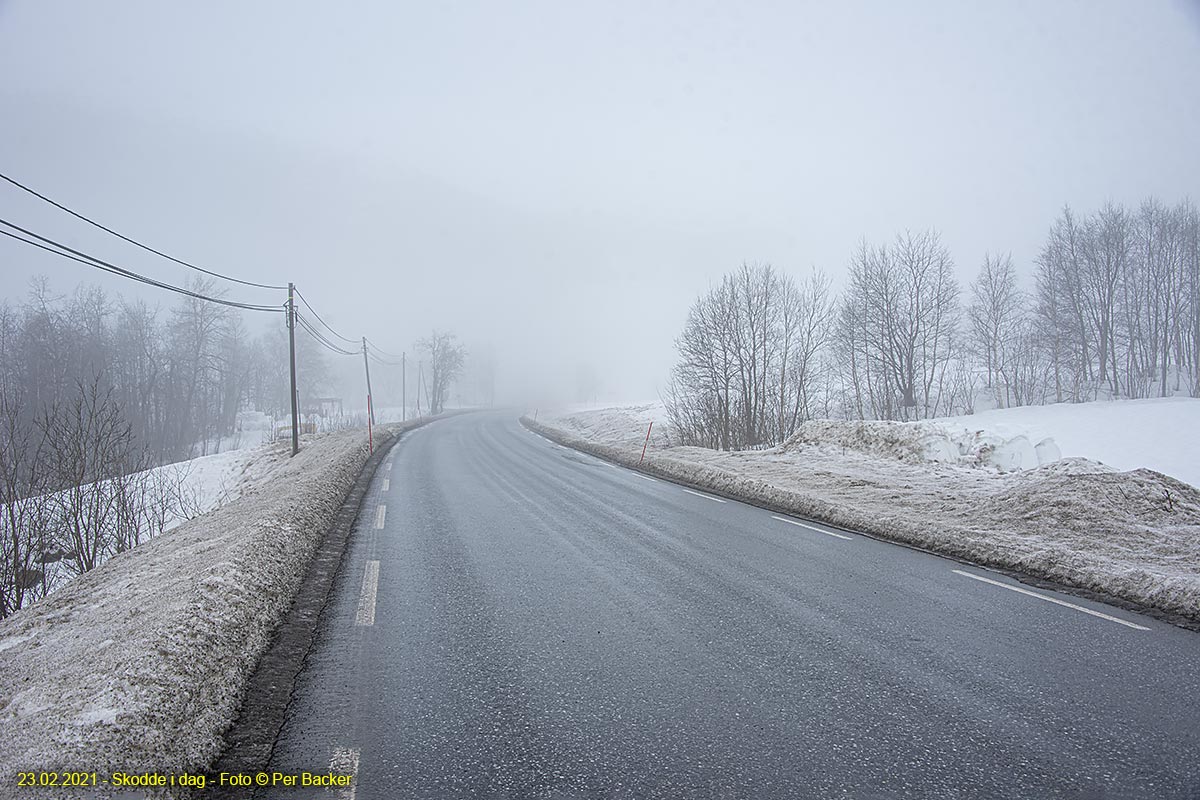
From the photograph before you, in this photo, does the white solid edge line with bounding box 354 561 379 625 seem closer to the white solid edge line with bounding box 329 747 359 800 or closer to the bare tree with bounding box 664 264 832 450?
the white solid edge line with bounding box 329 747 359 800

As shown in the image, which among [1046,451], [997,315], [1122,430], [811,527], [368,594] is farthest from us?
[997,315]

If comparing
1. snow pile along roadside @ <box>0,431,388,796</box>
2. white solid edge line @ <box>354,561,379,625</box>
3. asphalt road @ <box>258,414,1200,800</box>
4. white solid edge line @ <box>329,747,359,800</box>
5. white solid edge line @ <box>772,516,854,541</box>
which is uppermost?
snow pile along roadside @ <box>0,431,388,796</box>

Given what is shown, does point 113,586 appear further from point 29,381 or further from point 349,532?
point 29,381

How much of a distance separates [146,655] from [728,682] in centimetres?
363

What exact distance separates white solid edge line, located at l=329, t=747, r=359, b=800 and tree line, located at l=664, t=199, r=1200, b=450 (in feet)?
79.9

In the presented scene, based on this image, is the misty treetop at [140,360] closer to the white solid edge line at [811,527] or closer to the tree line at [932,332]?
the tree line at [932,332]

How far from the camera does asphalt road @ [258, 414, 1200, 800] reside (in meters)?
2.70

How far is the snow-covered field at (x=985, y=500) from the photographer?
20.7ft

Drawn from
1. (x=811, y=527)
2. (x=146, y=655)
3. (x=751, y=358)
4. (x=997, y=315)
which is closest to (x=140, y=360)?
(x=751, y=358)

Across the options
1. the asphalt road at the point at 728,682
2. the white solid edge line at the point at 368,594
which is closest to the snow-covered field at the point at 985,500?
the asphalt road at the point at 728,682

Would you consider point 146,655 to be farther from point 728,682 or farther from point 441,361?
point 441,361

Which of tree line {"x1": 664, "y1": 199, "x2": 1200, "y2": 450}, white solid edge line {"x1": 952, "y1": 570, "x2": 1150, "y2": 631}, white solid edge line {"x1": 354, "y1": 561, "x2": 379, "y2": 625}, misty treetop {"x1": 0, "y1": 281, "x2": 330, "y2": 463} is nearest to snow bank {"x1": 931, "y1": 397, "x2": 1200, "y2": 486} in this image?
tree line {"x1": 664, "y1": 199, "x2": 1200, "y2": 450}

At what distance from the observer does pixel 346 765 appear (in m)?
2.77

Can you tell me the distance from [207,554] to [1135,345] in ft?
186
